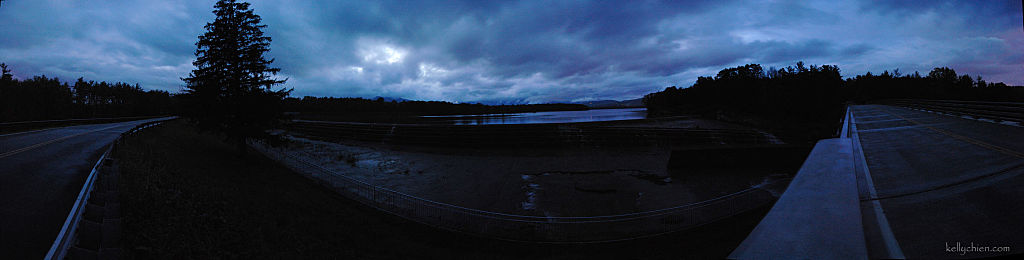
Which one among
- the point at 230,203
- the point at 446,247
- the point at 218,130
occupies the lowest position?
the point at 446,247

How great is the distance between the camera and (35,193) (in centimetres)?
791

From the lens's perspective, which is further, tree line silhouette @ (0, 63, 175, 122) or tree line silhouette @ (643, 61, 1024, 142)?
tree line silhouette @ (643, 61, 1024, 142)

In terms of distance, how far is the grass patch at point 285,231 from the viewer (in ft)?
25.1

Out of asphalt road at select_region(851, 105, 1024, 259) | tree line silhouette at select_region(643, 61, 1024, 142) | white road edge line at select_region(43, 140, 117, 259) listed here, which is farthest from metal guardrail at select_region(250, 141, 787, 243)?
tree line silhouette at select_region(643, 61, 1024, 142)

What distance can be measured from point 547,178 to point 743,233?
11.7m

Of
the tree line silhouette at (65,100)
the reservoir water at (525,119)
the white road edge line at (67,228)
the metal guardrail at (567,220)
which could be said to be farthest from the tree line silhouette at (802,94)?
the tree line silhouette at (65,100)

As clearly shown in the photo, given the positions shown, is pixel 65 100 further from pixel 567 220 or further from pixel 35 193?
pixel 567 220

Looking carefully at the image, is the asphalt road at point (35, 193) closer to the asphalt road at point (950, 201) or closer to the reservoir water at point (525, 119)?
the asphalt road at point (950, 201)

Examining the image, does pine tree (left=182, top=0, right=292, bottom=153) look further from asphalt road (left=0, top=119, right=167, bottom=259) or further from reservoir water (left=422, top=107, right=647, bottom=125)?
reservoir water (left=422, top=107, right=647, bottom=125)

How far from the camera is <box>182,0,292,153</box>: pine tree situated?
19.6 m

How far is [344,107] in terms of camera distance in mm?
151375

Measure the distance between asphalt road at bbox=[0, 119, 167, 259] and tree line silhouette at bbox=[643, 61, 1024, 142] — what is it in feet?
171

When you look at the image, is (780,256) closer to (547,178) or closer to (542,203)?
(542,203)

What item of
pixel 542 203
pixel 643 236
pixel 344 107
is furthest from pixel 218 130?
pixel 344 107
